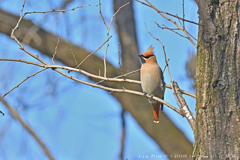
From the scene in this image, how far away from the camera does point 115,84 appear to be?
6.18 m

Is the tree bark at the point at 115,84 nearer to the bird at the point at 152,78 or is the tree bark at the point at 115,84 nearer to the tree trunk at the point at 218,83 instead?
the bird at the point at 152,78

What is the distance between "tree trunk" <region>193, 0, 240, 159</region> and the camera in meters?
2.12

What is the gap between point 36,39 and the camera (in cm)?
598

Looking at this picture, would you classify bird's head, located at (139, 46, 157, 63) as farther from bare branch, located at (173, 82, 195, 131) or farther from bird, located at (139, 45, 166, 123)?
bare branch, located at (173, 82, 195, 131)

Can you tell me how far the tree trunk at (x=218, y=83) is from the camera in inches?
83.7

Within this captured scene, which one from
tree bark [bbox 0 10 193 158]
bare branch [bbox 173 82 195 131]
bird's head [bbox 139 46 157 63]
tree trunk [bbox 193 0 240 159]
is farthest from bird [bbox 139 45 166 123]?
tree trunk [bbox 193 0 240 159]

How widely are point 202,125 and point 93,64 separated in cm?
400

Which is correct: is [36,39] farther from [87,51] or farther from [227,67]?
[227,67]

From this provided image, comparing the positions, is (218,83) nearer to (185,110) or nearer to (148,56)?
(185,110)

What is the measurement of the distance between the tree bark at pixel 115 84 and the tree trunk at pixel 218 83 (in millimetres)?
3749

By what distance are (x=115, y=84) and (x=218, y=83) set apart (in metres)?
4.06

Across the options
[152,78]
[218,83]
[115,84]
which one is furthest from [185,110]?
[115,84]

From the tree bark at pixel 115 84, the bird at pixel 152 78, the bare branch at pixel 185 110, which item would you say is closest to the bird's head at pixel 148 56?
the bird at pixel 152 78

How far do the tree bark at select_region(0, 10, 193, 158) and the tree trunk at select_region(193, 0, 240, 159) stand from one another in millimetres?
3749
